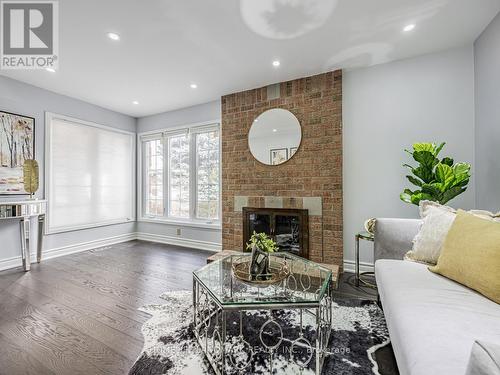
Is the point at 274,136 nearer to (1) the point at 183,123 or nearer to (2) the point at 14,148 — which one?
(1) the point at 183,123

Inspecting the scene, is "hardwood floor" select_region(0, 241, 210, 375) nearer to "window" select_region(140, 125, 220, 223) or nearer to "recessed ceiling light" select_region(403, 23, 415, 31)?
"window" select_region(140, 125, 220, 223)

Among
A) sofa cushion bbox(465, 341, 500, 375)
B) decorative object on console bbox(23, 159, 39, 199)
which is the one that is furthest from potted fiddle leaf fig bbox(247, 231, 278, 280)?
decorative object on console bbox(23, 159, 39, 199)

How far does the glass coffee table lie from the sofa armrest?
2.30ft

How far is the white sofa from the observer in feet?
2.64

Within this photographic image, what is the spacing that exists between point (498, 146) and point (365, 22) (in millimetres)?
1591

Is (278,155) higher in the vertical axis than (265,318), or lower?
higher

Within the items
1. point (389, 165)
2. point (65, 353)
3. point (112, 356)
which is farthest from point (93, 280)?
point (389, 165)

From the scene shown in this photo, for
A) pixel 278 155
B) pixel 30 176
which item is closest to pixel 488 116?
pixel 278 155

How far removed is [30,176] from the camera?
10.1ft

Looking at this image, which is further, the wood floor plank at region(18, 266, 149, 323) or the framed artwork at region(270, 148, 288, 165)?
the framed artwork at region(270, 148, 288, 165)

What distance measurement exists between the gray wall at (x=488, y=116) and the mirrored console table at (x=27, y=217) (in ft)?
16.5

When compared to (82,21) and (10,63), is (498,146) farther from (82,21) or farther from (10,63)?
(10,63)

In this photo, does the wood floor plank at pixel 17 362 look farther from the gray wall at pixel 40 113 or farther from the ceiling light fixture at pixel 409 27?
the ceiling light fixture at pixel 409 27

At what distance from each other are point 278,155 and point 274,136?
11.1 inches
